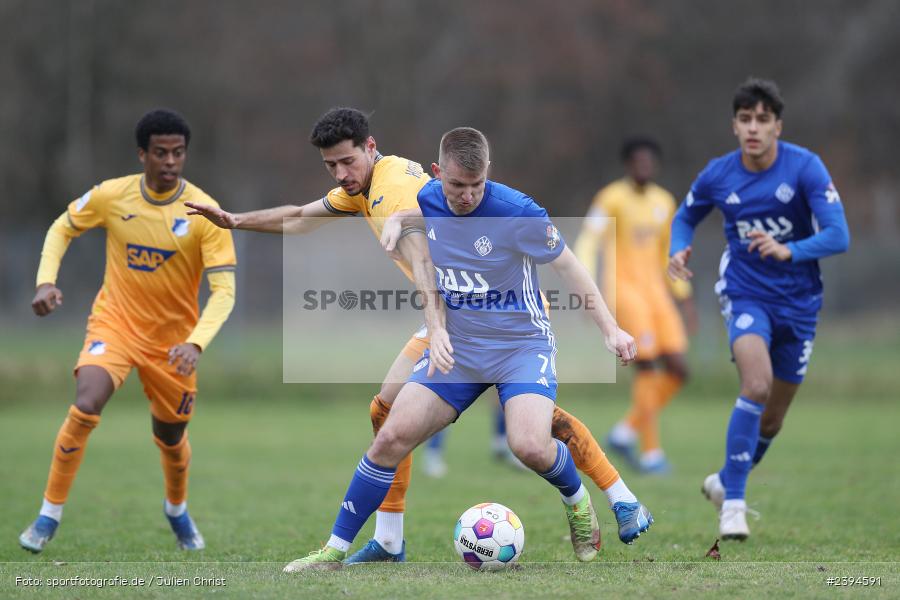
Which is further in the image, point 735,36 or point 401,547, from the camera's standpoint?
point 735,36

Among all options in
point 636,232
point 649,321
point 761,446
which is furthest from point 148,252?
point 636,232

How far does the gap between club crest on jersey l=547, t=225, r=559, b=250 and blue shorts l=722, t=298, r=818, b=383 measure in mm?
1872

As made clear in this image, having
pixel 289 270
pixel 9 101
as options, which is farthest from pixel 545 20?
pixel 9 101

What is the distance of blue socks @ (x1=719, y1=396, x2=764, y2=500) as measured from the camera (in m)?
7.10

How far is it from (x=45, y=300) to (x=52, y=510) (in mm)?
1246

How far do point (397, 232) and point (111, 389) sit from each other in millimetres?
2381

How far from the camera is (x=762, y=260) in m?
Answer: 7.25

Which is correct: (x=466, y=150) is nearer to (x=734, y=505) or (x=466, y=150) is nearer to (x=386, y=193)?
(x=386, y=193)

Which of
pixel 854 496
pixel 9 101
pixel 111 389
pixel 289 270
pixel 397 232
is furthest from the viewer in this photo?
pixel 9 101

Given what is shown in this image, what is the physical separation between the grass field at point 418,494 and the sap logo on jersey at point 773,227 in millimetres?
1882

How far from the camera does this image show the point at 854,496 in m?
8.85

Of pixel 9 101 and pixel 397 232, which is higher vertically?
pixel 9 101

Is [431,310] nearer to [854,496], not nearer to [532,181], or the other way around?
[854,496]

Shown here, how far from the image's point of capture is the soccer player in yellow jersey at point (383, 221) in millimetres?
5977
